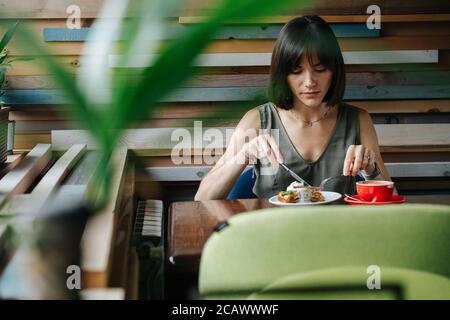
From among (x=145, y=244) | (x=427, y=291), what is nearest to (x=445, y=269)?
(x=427, y=291)

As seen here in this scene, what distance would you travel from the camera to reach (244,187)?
2064 mm

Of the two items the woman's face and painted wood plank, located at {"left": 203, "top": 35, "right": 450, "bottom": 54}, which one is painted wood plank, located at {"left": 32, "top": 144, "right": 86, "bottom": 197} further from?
painted wood plank, located at {"left": 203, "top": 35, "right": 450, "bottom": 54}

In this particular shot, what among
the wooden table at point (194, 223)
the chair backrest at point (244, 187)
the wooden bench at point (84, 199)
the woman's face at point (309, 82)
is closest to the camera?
the wooden bench at point (84, 199)

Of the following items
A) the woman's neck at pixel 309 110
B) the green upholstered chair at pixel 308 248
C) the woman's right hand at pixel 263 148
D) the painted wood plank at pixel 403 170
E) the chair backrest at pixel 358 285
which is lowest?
the painted wood plank at pixel 403 170

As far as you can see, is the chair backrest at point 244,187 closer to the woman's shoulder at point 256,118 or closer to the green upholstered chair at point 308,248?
the woman's shoulder at point 256,118

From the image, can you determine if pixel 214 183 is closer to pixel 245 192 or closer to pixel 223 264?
pixel 245 192

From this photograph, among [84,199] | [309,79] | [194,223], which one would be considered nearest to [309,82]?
[309,79]

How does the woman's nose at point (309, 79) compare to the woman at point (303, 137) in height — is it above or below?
above

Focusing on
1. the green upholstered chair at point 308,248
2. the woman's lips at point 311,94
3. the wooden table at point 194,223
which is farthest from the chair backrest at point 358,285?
the woman's lips at point 311,94

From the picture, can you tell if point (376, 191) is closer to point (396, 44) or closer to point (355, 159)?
point (355, 159)

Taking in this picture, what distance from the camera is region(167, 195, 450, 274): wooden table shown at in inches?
47.7

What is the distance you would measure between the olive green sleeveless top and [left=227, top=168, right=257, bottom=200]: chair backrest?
2 centimetres

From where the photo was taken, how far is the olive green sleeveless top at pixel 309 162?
198cm

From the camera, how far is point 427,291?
81 cm
